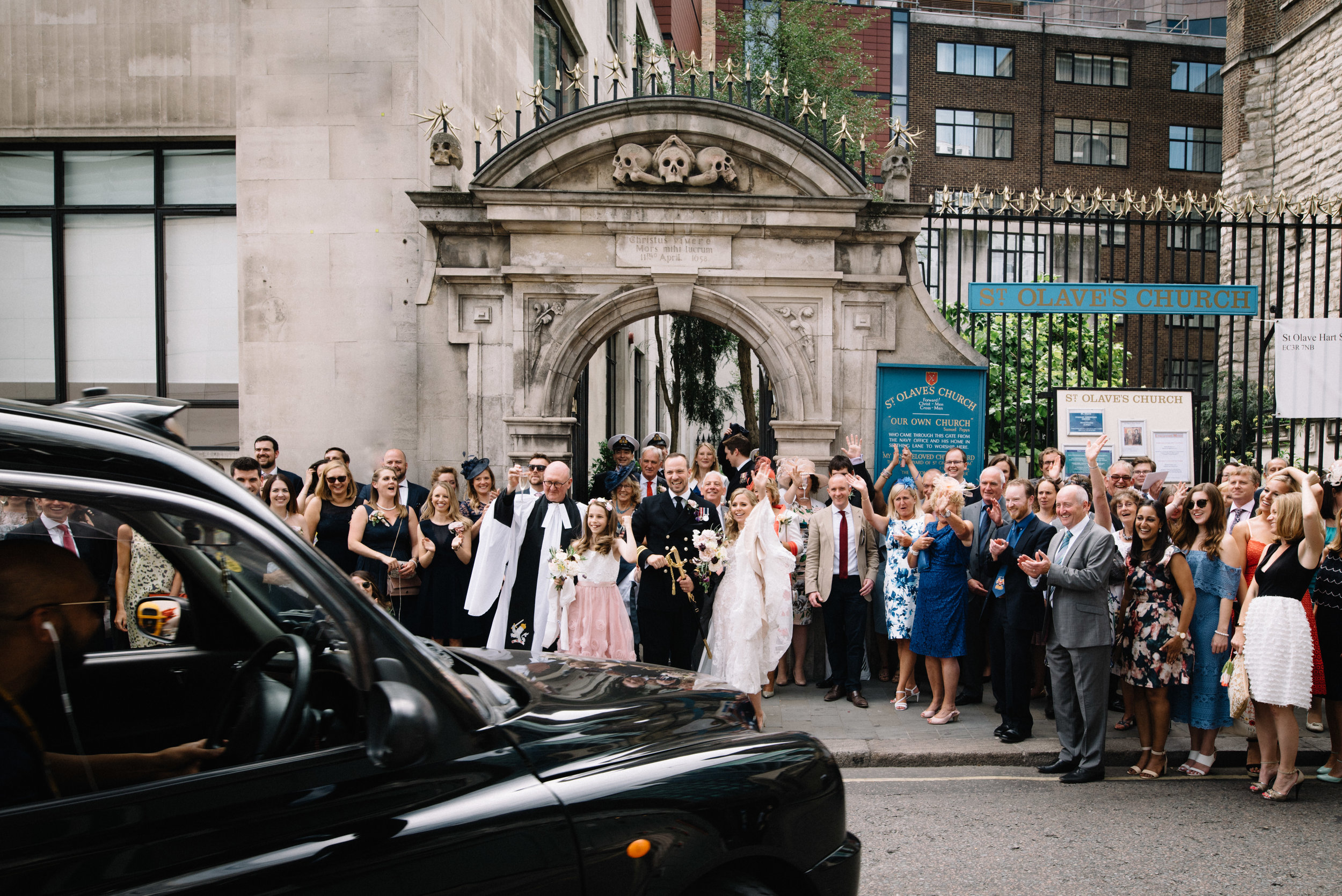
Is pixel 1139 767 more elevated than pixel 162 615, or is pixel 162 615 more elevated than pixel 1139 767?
pixel 162 615

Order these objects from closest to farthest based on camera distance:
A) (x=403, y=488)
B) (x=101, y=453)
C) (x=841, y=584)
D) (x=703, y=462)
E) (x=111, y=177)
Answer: (x=101, y=453) < (x=841, y=584) < (x=403, y=488) < (x=703, y=462) < (x=111, y=177)

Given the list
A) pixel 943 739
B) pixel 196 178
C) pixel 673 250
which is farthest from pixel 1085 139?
pixel 943 739

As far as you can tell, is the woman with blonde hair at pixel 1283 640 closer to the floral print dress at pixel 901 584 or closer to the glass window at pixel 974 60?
→ the floral print dress at pixel 901 584

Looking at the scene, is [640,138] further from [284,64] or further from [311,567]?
[311,567]

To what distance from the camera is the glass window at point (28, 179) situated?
11.1m

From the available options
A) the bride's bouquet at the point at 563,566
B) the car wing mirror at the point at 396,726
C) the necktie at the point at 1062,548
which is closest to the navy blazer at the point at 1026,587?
the necktie at the point at 1062,548

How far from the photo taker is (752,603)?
686 cm

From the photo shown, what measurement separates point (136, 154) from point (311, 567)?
37.0 feet

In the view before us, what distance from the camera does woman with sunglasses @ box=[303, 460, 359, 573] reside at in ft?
25.2

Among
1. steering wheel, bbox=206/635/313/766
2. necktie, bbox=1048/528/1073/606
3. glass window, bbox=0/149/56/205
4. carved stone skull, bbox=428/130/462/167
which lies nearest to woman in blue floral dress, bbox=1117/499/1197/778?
necktie, bbox=1048/528/1073/606

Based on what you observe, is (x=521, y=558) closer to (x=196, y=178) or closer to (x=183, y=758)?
(x=183, y=758)

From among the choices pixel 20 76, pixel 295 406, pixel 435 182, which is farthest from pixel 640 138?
pixel 20 76

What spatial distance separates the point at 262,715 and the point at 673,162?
341 inches

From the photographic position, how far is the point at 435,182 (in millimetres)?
9977
